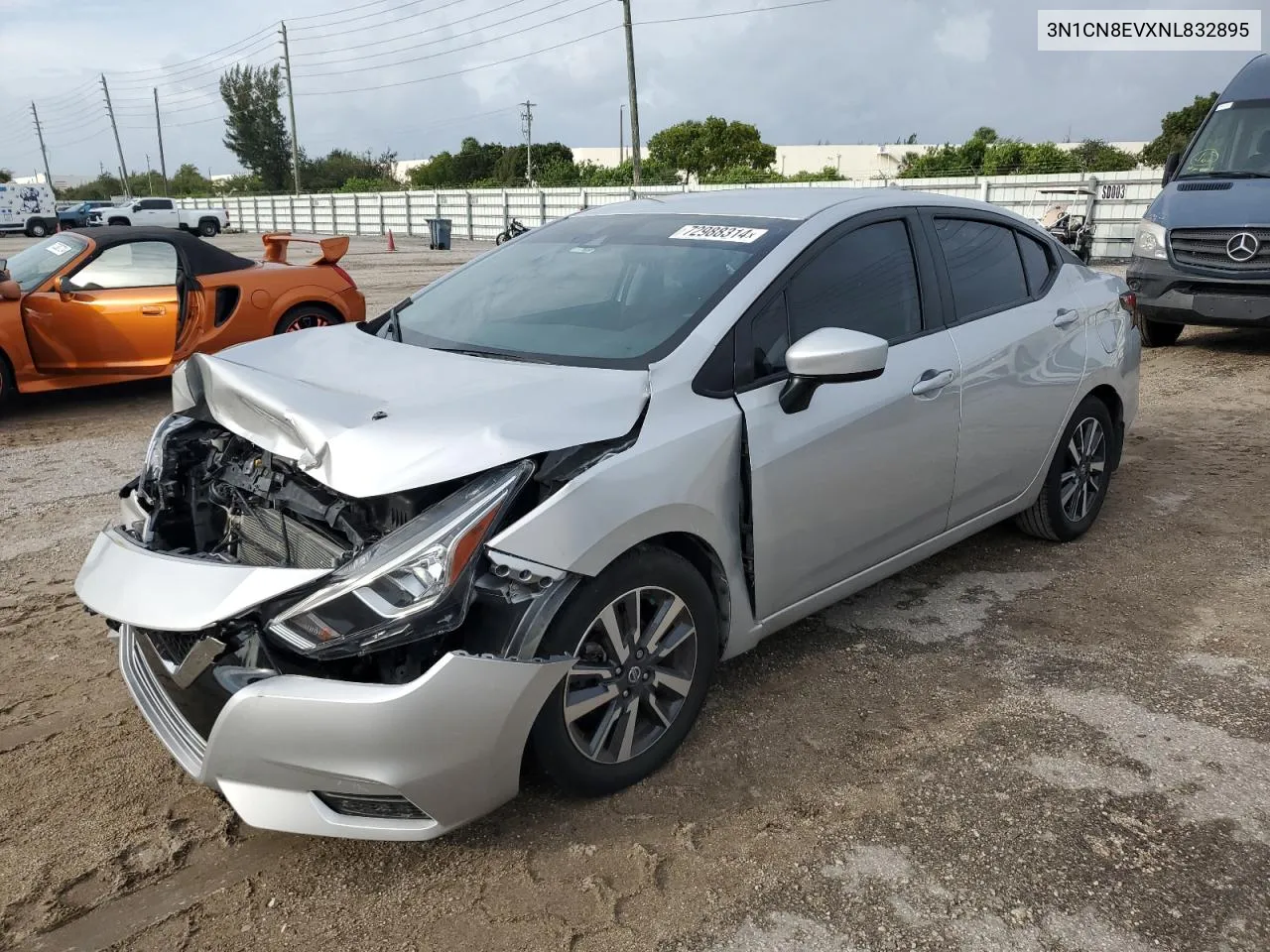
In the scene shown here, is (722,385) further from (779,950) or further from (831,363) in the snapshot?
(779,950)

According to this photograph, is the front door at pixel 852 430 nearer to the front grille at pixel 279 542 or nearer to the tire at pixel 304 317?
the front grille at pixel 279 542

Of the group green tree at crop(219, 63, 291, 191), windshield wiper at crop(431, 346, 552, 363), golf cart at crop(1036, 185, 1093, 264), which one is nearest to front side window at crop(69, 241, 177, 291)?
windshield wiper at crop(431, 346, 552, 363)

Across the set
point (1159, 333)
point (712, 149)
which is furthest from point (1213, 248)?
point (712, 149)

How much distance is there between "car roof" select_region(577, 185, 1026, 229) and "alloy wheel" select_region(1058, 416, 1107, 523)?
3.92 ft

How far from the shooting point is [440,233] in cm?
2989

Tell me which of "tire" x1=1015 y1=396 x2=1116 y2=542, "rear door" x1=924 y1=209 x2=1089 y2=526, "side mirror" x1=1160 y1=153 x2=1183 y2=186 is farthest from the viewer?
"side mirror" x1=1160 y1=153 x2=1183 y2=186

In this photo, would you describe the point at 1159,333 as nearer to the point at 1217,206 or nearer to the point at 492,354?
the point at 1217,206

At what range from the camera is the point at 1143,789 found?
2.92m

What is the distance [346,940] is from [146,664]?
942mm

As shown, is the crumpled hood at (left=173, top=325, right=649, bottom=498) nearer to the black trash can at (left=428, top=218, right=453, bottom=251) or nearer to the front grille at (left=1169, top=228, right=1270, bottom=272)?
the front grille at (left=1169, top=228, right=1270, bottom=272)

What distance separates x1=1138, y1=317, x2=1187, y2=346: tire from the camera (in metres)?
10.5

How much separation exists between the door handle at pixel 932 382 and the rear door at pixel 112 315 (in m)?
6.41

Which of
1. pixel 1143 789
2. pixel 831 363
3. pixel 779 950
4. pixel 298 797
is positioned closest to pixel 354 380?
pixel 298 797

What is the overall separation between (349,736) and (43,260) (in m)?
7.31
